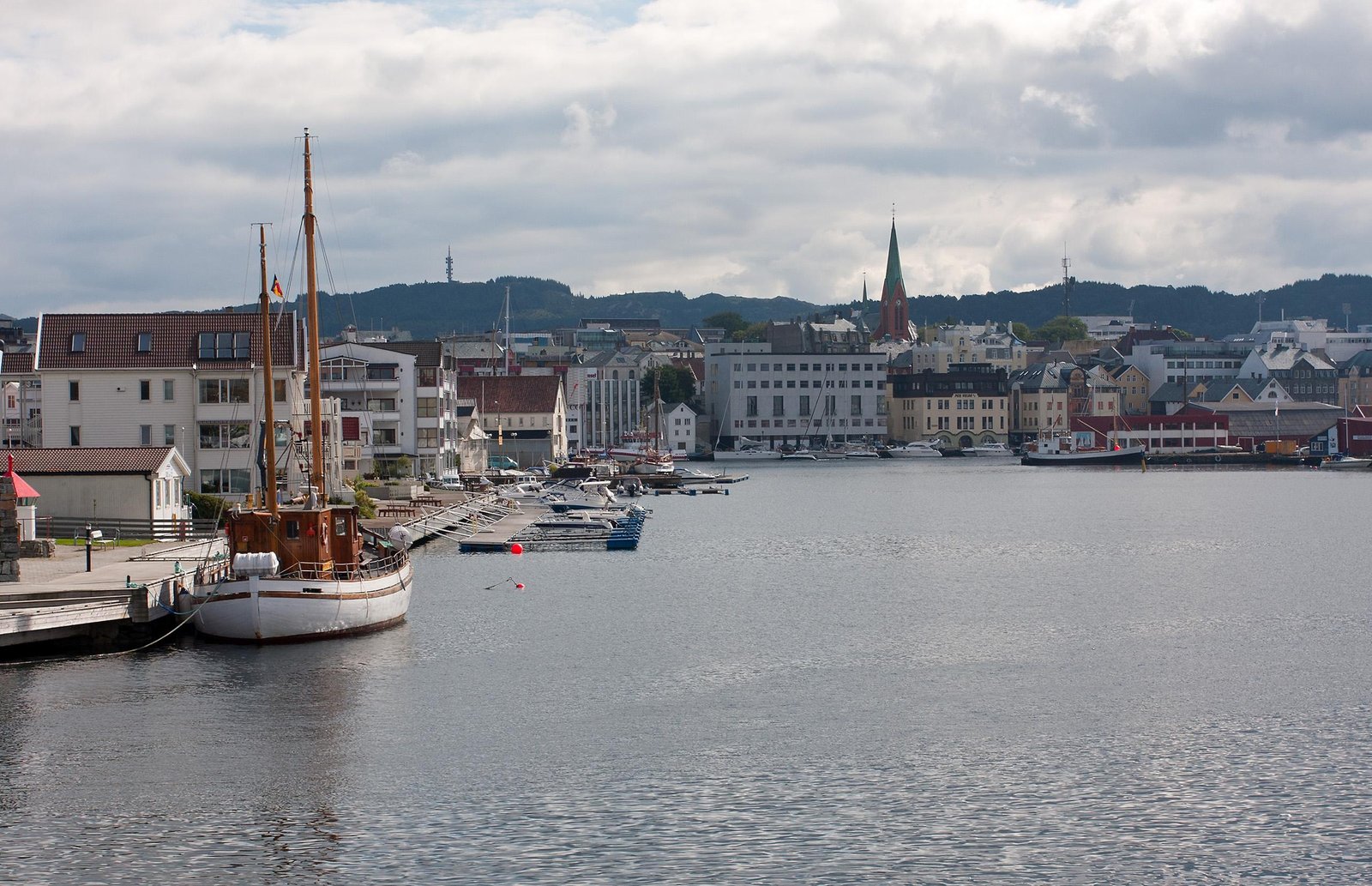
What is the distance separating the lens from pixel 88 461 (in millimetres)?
58656

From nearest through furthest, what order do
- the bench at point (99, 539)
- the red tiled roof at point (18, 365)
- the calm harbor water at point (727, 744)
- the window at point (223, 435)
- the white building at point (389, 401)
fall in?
the calm harbor water at point (727, 744) < the bench at point (99, 539) < the window at point (223, 435) < the red tiled roof at point (18, 365) < the white building at point (389, 401)

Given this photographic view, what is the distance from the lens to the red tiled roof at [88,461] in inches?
2276

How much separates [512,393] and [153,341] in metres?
86.5

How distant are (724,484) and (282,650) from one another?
111 m

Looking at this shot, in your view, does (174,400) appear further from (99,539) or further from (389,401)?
(389,401)

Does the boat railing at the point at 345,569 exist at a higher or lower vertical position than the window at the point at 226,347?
lower

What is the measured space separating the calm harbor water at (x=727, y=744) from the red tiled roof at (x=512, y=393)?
10030 centimetres

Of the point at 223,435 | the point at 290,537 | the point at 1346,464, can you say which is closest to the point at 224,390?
the point at 223,435

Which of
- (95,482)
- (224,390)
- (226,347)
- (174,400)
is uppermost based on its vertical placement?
(226,347)

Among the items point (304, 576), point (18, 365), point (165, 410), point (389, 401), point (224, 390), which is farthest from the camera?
point (389, 401)

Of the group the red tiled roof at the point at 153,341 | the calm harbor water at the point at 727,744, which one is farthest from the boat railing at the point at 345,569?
the red tiled roof at the point at 153,341

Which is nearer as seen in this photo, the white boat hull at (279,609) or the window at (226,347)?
the white boat hull at (279,609)

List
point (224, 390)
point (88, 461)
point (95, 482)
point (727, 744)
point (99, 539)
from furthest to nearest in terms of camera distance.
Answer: point (224, 390), point (88, 461), point (95, 482), point (99, 539), point (727, 744)

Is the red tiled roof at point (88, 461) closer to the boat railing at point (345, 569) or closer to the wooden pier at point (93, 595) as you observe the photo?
the wooden pier at point (93, 595)
